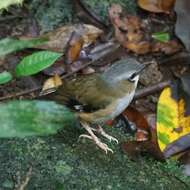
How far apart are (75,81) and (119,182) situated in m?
1.08

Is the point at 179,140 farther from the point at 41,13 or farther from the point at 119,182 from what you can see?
the point at 41,13

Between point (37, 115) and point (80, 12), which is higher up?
point (37, 115)

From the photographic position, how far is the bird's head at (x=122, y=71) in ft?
17.2

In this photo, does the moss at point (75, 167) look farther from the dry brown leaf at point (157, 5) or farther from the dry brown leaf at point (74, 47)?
the dry brown leaf at point (157, 5)

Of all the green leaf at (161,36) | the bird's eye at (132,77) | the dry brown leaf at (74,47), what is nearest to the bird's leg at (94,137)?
the bird's eye at (132,77)

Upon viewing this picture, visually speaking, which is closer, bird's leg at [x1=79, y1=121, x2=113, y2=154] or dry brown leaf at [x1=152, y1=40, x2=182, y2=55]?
bird's leg at [x1=79, y1=121, x2=113, y2=154]

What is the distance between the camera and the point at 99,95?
16.8 ft

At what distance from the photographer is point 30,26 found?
6633 mm

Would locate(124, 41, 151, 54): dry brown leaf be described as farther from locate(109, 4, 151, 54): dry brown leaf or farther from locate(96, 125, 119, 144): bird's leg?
locate(96, 125, 119, 144): bird's leg

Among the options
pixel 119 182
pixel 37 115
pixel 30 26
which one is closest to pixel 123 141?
pixel 119 182

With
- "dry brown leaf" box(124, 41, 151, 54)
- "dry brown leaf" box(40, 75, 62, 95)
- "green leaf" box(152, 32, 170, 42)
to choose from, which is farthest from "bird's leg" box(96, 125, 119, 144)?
"green leaf" box(152, 32, 170, 42)

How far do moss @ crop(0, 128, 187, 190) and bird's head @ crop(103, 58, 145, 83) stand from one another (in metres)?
0.58

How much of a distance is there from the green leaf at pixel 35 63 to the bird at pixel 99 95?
1.31 ft

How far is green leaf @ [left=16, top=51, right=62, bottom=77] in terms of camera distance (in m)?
4.55
